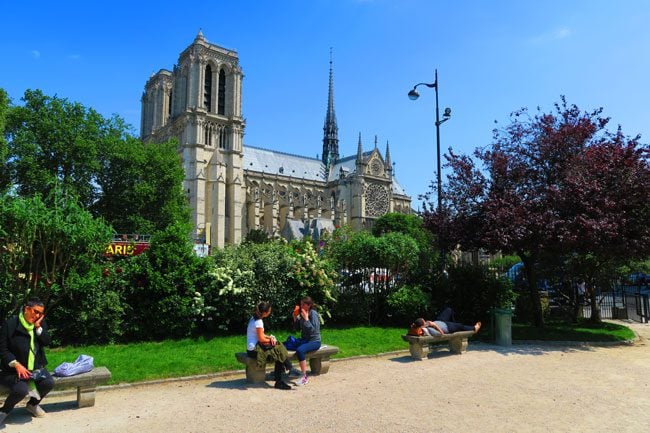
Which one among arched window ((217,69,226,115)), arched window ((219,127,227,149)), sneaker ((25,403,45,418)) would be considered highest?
arched window ((217,69,226,115))

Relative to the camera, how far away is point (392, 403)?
636 cm

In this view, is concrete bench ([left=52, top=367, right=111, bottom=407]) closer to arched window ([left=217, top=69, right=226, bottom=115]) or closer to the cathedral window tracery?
arched window ([left=217, top=69, right=226, bottom=115])

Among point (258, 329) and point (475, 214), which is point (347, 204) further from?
point (258, 329)

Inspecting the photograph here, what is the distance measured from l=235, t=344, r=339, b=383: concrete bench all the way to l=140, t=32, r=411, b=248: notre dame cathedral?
4038cm

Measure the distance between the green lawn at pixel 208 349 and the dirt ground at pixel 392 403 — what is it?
497 mm

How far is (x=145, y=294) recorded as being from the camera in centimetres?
1062

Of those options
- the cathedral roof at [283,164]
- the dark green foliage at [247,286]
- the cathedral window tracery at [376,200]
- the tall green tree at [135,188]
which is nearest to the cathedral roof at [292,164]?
the cathedral roof at [283,164]

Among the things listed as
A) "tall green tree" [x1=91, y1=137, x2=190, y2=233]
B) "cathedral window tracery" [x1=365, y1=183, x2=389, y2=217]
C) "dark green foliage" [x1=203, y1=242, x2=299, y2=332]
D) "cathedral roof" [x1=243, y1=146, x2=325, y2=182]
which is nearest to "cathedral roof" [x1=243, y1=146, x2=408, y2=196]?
"cathedral roof" [x1=243, y1=146, x2=325, y2=182]

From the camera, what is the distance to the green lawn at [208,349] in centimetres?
798

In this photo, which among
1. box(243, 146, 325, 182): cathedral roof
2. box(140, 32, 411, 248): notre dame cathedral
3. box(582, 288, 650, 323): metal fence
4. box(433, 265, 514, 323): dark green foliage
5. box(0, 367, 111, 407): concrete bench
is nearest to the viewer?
box(0, 367, 111, 407): concrete bench

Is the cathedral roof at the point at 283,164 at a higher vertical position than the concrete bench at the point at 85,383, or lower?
higher

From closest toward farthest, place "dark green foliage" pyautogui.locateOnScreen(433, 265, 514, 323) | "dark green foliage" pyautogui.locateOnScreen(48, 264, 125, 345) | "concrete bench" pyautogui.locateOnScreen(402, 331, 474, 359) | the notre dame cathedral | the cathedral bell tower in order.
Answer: "concrete bench" pyautogui.locateOnScreen(402, 331, 474, 359), "dark green foliage" pyautogui.locateOnScreen(48, 264, 125, 345), "dark green foliage" pyautogui.locateOnScreen(433, 265, 514, 323), the cathedral bell tower, the notre dame cathedral

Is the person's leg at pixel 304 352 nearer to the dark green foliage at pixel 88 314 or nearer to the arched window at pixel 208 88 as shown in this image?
the dark green foliage at pixel 88 314

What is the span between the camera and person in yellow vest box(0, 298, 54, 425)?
5.39 metres
